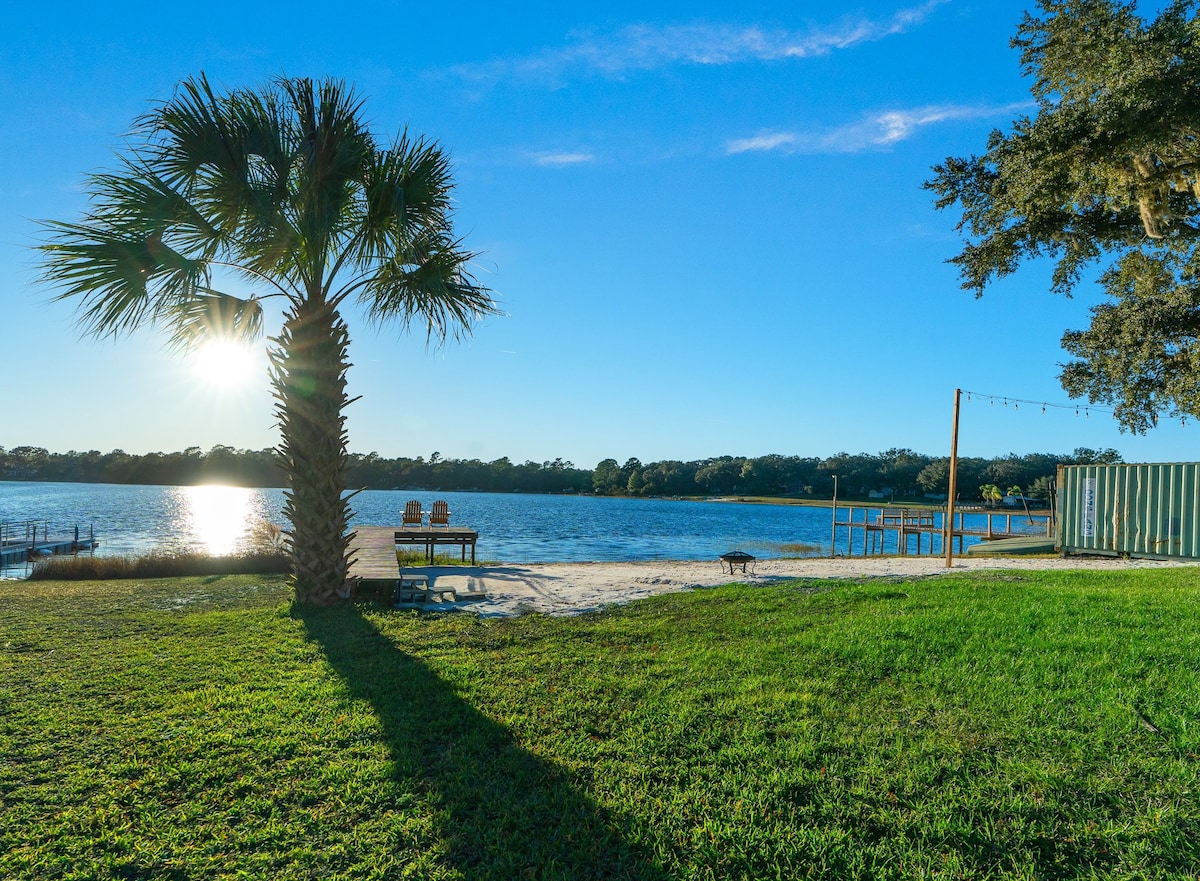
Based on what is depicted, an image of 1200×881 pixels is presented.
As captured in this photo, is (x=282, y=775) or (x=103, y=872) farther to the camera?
(x=282, y=775)

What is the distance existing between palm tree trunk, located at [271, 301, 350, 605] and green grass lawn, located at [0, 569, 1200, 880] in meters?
1.76

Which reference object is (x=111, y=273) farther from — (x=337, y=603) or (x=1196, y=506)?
(x=1196, y=506)

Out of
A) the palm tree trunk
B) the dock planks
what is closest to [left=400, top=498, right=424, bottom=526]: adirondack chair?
the dock planks

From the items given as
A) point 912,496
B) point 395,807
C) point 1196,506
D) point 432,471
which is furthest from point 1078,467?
point 432,471

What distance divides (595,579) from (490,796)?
964 cm

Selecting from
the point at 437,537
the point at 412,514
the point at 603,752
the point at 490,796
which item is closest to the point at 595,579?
the point at 437,537

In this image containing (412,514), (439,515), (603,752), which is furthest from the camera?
(412,514)

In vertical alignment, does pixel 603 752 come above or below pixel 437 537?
above

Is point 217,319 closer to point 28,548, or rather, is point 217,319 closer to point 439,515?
point 439,515

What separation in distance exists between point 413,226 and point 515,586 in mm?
6156

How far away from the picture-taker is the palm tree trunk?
29.9 ft

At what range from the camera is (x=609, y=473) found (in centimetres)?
13325

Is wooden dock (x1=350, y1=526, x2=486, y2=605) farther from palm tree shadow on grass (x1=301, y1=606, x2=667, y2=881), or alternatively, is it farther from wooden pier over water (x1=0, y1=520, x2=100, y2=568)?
wooden pier over water (x1=0, y1=520, x2=100, y2=568)

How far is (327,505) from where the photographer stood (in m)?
9.20
